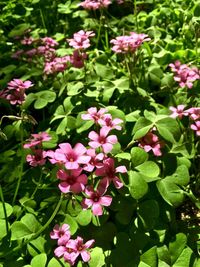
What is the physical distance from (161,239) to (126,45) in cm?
93

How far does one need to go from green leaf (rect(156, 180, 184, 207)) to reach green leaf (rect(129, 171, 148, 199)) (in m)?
0.10

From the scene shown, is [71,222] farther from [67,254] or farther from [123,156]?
[123,156]

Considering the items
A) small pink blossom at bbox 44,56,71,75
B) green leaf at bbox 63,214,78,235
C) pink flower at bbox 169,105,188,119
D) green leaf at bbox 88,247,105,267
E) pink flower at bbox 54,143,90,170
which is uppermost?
pink flower at bbox 54,143,90,170

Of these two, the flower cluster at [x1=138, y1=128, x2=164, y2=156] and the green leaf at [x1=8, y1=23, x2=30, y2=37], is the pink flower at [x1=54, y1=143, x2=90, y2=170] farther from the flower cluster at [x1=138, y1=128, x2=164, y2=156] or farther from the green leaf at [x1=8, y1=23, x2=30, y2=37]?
the green leaf at [x1=8, y1=23, x2=30, y2=37]

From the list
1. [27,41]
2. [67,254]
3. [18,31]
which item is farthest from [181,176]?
[18,31]

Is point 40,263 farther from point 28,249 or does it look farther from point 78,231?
point 78,231

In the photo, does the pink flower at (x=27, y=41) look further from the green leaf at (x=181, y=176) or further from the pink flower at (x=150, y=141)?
the green leaf at (x=181, y=176)

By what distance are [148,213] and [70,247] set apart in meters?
0.31

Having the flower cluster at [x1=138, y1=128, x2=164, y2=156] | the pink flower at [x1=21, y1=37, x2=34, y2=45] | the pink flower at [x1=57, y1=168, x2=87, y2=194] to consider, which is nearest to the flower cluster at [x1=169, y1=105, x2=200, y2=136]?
the flower cluster at [x1=138, y1=128, x2=164, y2=156]

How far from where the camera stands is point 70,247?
1.33m

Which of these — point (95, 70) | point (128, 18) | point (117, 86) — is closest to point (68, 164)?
point (117, 86)

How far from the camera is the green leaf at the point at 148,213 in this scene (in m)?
1.46

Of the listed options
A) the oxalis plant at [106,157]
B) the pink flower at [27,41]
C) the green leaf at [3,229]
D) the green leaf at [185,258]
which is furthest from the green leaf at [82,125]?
the pink flower at [27,41]

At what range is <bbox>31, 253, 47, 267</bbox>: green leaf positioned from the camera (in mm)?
1362
